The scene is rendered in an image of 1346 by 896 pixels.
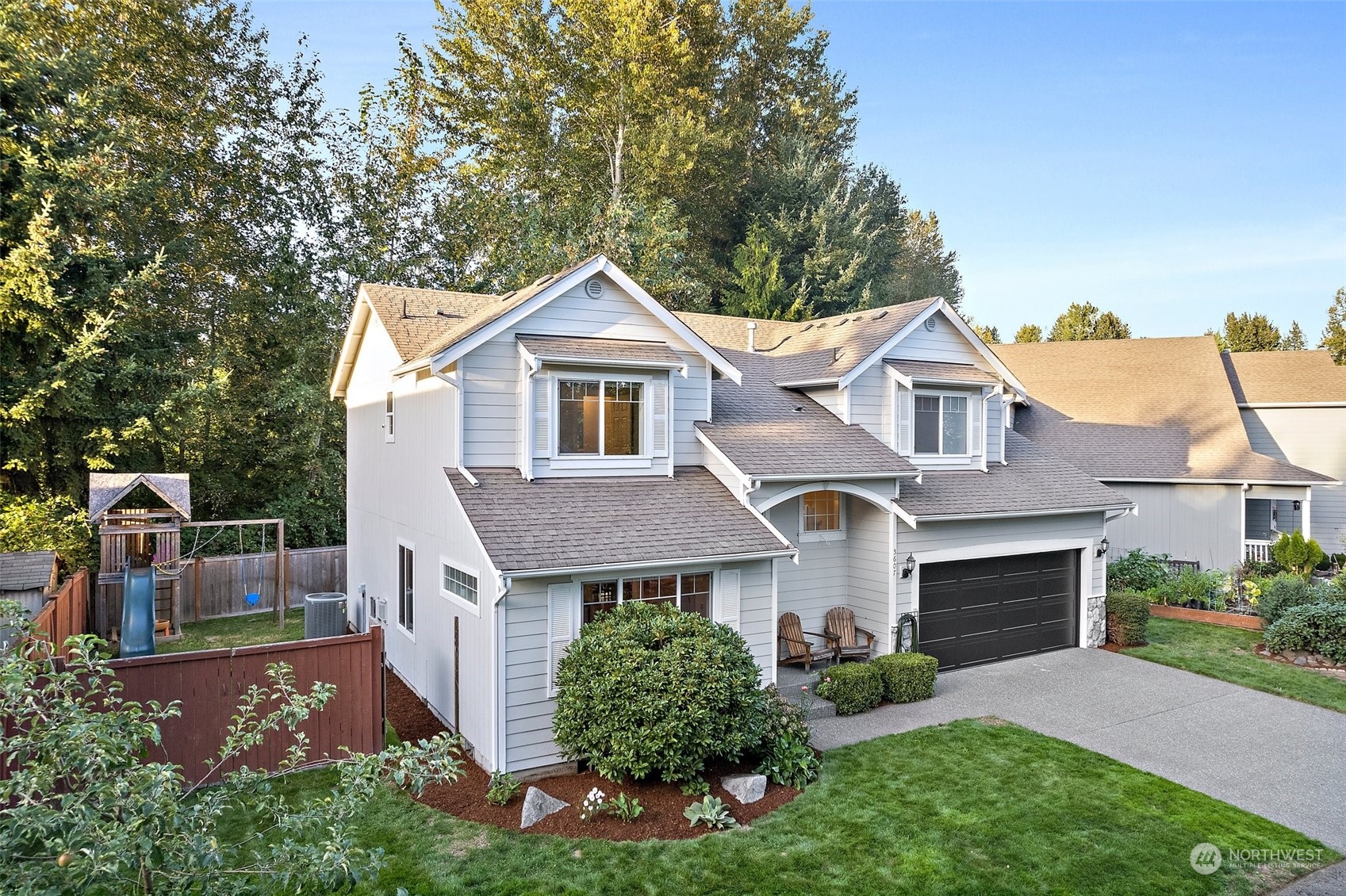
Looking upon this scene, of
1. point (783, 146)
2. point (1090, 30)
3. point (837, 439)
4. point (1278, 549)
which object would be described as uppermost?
point (783, 146)

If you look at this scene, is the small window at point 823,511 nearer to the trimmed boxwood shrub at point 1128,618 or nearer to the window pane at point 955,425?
the window pane at point 955,425

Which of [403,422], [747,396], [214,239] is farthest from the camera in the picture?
[214,239]

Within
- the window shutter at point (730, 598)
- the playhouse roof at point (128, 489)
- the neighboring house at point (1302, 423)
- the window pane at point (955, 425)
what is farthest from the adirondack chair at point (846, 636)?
the neighboring house at point (1302, 423)

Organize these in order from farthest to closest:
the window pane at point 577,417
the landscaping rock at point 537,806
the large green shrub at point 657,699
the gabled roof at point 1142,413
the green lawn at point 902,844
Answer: the gabled roof at point 1142,413
the window pane at point 577,417
the large green shrub at point 657,699
the landscaping rock at point 537,806
the green lawn at point 902,844

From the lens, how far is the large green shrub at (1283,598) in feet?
51.5

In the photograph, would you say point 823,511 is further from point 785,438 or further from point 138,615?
point 138,615

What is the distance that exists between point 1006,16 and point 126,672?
62.5 feet

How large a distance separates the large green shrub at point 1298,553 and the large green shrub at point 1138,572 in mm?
2526

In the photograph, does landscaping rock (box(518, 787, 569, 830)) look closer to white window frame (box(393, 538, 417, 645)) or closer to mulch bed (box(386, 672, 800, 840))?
mulch bed (box(386, 672, 800, 840))

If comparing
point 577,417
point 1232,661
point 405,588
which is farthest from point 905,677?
point 405,588

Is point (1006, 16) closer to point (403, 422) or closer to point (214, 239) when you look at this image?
point (403, 422)

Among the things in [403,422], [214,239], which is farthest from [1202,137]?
[214,239]

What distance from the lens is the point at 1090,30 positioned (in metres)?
15.8

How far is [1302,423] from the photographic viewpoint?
24.0 m
